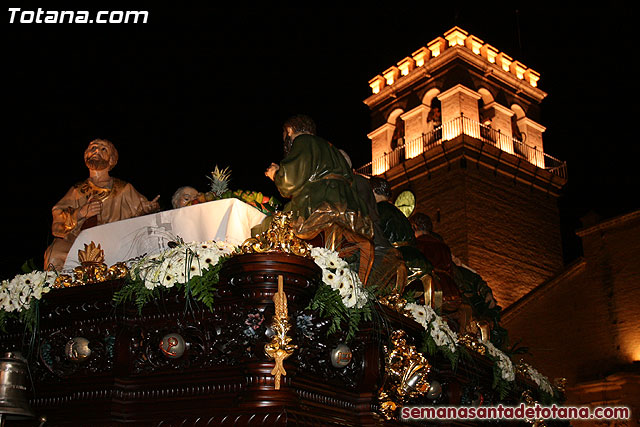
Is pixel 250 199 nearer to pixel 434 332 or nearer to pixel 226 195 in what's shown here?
pixel 226 195

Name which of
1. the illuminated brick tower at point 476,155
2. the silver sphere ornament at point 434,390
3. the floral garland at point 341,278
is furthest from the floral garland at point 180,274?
the illuminated brick tower at point 476,155

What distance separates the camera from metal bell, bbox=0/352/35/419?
181 inches

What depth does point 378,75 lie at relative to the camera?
32406 millimetres

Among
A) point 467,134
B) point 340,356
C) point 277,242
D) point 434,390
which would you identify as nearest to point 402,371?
point 434,390

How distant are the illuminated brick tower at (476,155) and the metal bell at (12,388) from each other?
2172 centimetres

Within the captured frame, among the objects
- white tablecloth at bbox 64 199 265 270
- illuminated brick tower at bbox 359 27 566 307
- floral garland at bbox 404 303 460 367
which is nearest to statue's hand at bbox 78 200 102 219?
white tablecloth at bbox 64 199 265 270

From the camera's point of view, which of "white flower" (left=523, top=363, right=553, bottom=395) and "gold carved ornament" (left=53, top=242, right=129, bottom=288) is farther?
"white flower" (left=523, top=363, right=553, bottom=395)

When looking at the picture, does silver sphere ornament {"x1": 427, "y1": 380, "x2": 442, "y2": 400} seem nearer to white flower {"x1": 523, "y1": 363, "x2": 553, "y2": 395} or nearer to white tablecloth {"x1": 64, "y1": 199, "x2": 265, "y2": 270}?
white tablecloth {"x1": 64, "y1": 199, "x2": 265, "y2": 270}

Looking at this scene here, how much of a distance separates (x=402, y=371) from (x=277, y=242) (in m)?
1.70

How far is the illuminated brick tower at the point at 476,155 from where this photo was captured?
2662 centimetres

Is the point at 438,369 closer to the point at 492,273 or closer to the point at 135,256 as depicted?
the point at 135,256

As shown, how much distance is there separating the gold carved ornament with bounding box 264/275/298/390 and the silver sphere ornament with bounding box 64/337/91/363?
60.3 inches

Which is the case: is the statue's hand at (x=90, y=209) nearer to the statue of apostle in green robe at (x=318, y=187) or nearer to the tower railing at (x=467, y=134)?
the statue of apostle in green robe at (x=318, y=187)

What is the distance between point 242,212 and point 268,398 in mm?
1959
